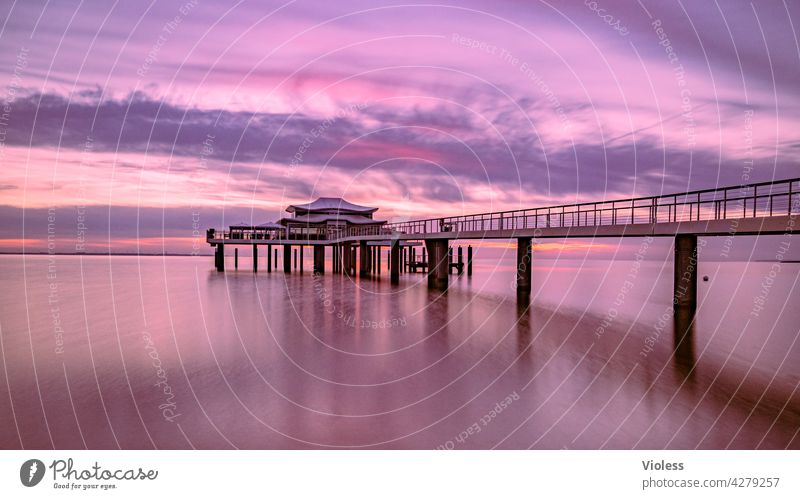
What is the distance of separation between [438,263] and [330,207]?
3488 cm

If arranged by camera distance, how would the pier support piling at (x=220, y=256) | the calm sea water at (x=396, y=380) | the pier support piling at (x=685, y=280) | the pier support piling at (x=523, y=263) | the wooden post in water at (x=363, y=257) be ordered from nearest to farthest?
the calm sea water at (x=396, y=380), the pier support piling at (x=685, y=280), the pier support piling at (x=523, y=263), the wooden post in water at (x=363, y=257), the pier support piling at (x=220, y=256)

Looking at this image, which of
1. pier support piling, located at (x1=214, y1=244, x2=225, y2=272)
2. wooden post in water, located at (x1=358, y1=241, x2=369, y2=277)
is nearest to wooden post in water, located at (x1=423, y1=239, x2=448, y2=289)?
wooden post in water, located at (x1=358, y1=241, x2=369, y2=277)

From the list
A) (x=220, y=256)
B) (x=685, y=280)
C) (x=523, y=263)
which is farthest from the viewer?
(x=220, y=256)

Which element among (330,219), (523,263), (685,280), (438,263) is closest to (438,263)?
(438,263)

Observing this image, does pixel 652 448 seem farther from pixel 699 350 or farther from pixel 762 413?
pixel 699 350

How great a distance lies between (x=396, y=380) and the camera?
1192 cm

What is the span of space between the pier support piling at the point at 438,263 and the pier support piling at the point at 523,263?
6.37 meters

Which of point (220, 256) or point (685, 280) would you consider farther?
point (220, 256)

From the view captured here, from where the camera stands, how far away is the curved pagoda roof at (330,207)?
67.9 meters

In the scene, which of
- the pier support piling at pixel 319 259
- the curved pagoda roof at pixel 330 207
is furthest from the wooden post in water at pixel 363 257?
the curved pagoda roof at pixel 330 207

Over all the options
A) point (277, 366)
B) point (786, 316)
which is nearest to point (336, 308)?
point (277, 366)

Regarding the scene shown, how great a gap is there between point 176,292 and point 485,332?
89.4 feet

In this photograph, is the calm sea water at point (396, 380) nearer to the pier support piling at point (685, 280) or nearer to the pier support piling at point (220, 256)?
the pier support piling at point (685, 280)

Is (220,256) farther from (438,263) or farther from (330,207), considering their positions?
(438,263)
